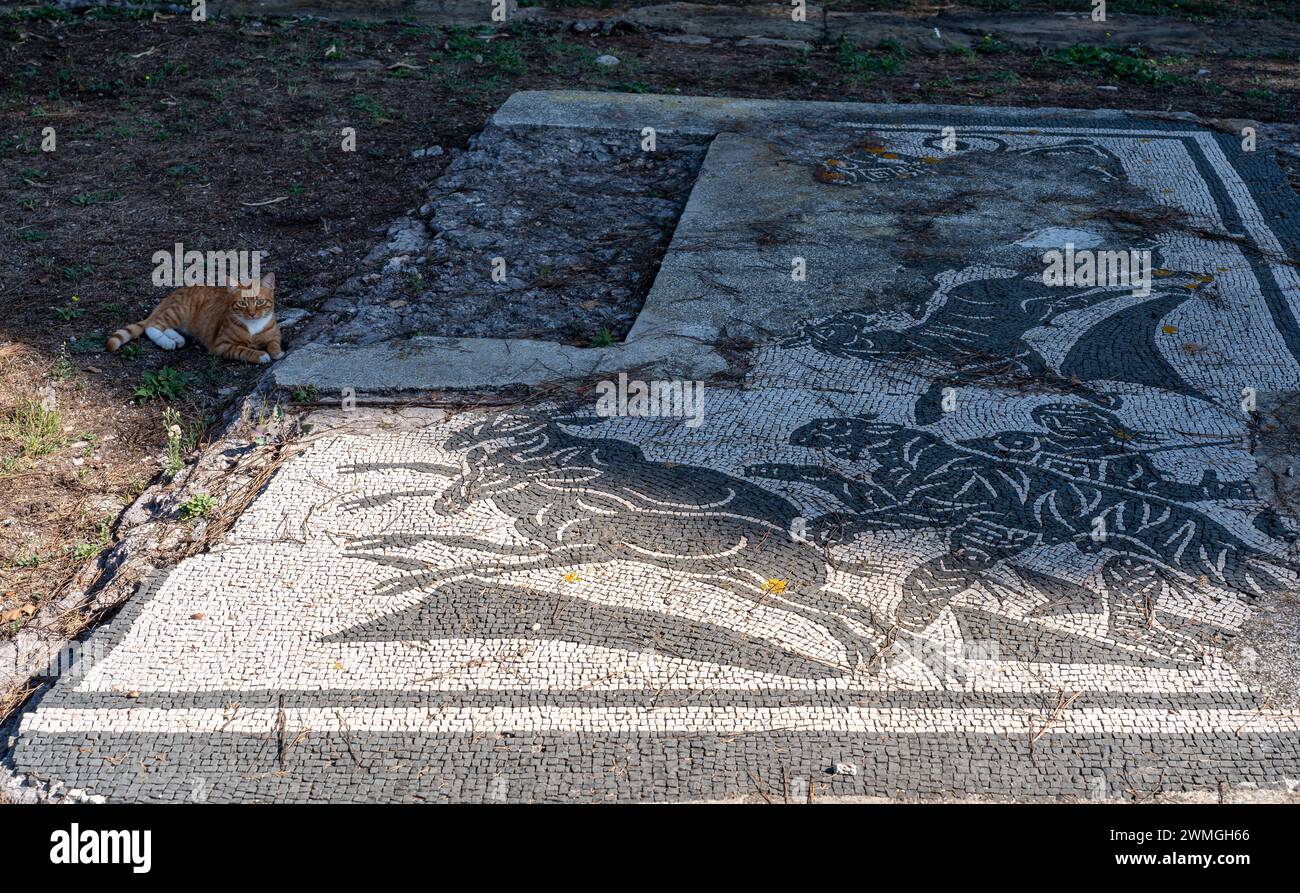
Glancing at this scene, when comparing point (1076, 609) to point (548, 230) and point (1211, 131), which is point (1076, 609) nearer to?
point (548, 230)

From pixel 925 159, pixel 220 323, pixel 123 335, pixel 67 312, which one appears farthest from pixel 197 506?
pixel 925 159

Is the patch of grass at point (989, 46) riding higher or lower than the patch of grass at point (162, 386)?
higher

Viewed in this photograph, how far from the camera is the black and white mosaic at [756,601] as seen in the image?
93.7 inches

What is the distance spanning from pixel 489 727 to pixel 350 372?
1788 millimetres

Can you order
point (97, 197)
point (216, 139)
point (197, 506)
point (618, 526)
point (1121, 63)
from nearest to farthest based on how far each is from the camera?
point (618, 526) → point (197, 506) → point (97, 197) → point (216, 139) → point (1121, 63)

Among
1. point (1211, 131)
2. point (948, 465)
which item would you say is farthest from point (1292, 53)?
point (948, 465)

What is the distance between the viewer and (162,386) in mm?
4113

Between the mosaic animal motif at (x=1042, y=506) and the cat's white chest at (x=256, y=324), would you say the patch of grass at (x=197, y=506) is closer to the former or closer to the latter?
the cat's white chest at (x=256, y=324)

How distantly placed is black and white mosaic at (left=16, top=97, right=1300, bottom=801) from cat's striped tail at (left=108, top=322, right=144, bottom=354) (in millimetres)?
1340

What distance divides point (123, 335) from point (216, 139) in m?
2.75
